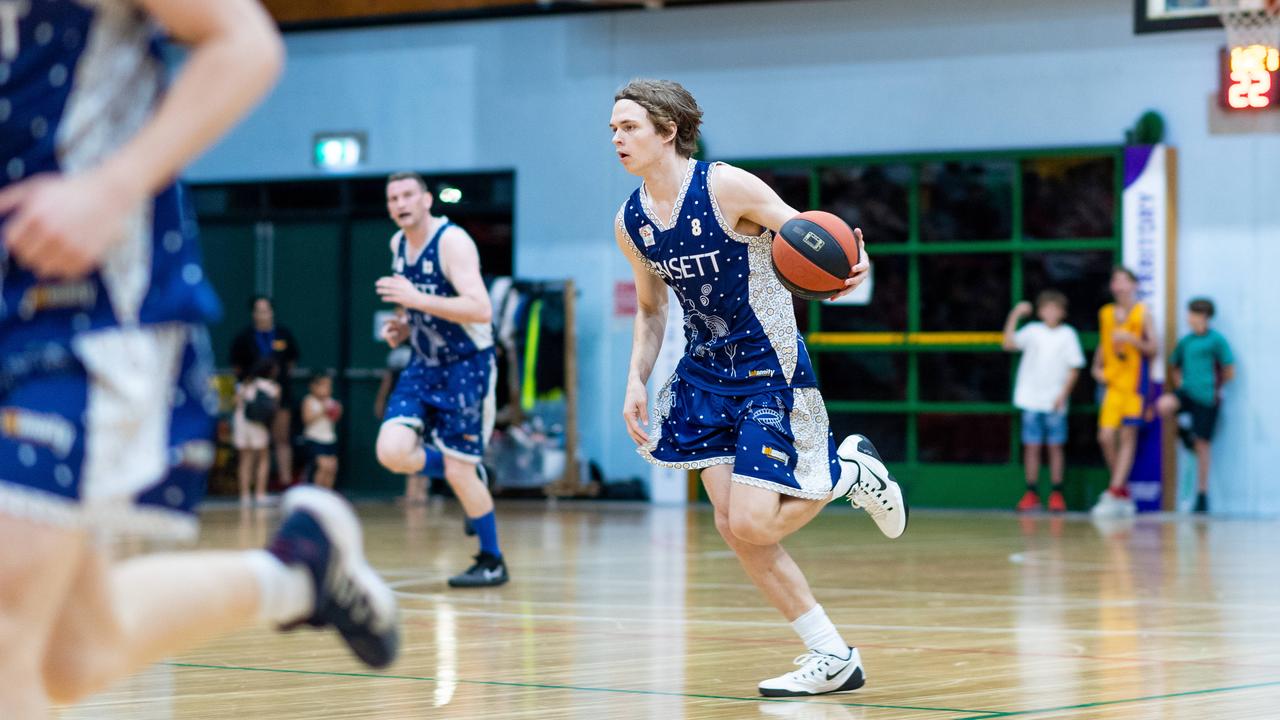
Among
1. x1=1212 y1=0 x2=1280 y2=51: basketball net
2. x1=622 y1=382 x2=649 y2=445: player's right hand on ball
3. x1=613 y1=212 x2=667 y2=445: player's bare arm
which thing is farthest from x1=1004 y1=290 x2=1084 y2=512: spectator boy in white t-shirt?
x1=622 y1=382 x2=649 y2=445: player's right hand on ball

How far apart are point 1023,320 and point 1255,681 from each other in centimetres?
1011

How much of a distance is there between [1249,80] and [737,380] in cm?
927

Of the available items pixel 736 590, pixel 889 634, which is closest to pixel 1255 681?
pixel 889 634

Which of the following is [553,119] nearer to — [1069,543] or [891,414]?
[891,414]

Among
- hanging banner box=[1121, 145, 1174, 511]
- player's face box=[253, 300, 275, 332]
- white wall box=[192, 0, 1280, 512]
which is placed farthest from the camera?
player's face box=[253, 300, 275, 332]

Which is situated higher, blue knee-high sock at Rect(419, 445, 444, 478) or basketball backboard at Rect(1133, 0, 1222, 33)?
basketball backboard at Rect(1133, 0, 1222, 33)

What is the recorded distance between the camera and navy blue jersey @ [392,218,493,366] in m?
8.10

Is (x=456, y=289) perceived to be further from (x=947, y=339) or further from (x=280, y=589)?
(x=947, y=339)

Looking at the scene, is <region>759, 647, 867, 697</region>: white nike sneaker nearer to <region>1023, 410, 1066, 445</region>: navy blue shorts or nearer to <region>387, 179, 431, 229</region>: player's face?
<region>387, 179, 431, 229</region>: player's face

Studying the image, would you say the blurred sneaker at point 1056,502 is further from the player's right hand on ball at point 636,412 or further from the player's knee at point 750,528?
the player's knee at point 750,528

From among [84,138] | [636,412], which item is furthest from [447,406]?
[84,138]

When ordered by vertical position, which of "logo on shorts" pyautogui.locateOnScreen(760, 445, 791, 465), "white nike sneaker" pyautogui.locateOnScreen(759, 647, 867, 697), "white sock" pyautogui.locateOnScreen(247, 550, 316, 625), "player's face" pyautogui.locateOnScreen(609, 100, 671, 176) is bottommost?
"white nike sneaker" pyautogui.locateOnScreen(759, 647, 867, 697)

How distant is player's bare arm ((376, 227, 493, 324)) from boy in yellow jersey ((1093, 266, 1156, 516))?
7675mm

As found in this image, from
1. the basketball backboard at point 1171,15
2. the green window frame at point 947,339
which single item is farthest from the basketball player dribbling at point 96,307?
the green window frame at point 947,339
